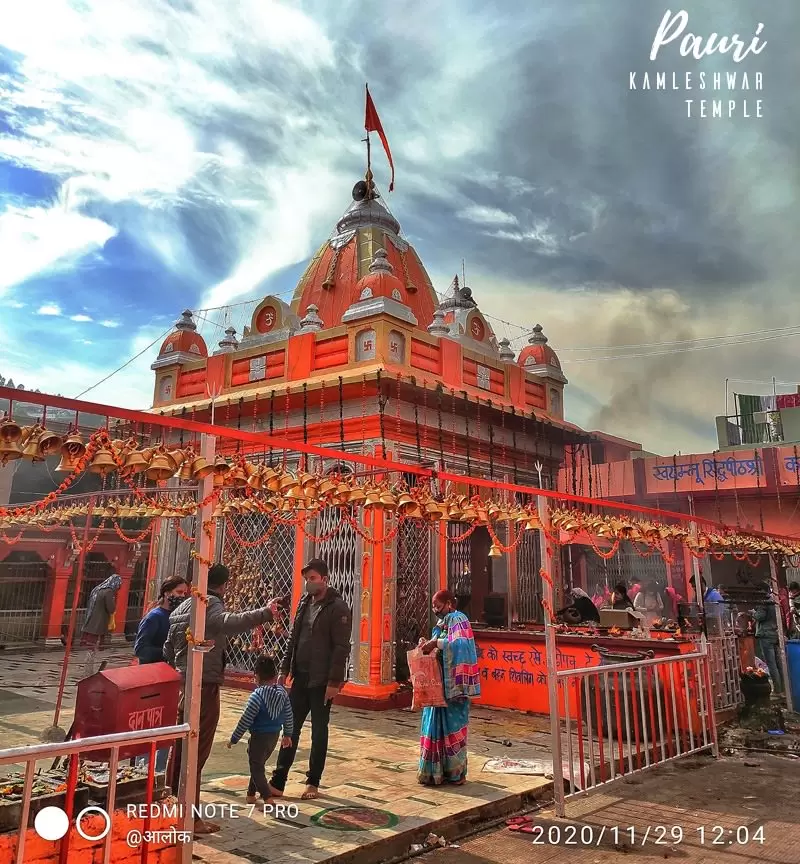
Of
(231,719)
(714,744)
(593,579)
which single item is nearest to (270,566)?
(231,719)

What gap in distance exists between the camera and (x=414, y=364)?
11.2m

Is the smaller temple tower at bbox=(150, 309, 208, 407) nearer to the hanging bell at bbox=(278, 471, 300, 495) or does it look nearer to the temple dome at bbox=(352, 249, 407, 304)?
the temple dome at bbox=(352, 249, 407, 304)

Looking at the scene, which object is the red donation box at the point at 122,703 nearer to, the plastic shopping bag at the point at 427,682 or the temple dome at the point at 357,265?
the plastic shopping bag at the point at 427,682

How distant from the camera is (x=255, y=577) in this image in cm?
1158

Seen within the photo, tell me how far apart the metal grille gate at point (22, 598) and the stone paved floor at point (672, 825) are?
1734 centimetres

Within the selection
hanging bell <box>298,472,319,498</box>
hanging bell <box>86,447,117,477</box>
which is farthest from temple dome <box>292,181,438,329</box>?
hanging bell <box>86,447,117,477</box>

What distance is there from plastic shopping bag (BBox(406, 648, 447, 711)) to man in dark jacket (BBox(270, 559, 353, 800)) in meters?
0.76

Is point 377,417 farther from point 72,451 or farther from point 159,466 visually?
point 72,451

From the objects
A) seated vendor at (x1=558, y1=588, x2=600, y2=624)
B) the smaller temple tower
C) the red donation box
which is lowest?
the red donation box

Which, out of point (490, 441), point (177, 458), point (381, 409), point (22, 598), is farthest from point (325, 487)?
point (22, 598)

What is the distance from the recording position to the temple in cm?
1017

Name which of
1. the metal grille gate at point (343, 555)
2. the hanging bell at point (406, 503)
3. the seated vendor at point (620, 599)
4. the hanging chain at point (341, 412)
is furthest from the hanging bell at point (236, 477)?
the seated vendor at point (620, 599)

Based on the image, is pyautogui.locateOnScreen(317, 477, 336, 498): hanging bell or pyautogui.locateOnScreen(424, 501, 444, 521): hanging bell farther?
pyautogui.locateOnScreen(424, 501, 444, 521): hanging bell

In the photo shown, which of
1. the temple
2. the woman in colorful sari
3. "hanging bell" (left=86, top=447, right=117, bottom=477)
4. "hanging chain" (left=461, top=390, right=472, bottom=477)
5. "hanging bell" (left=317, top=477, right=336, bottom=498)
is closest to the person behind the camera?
"hanging bell" (left=86, top=447, right=117, bottom=477)
